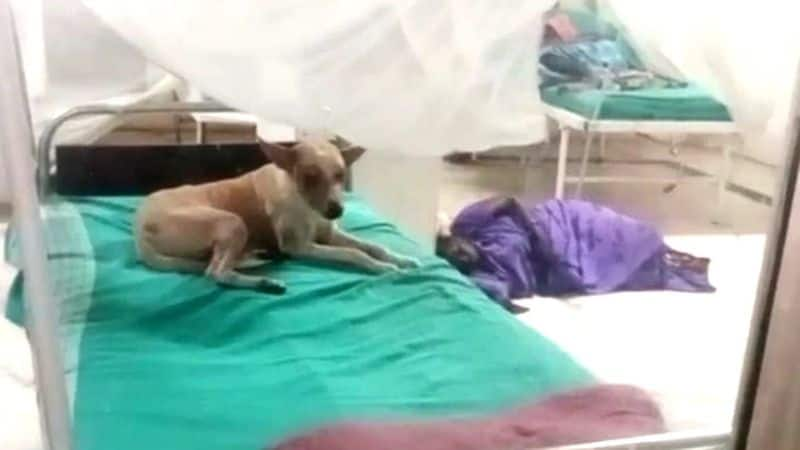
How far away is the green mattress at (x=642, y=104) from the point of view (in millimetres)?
1936

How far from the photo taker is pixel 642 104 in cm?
241

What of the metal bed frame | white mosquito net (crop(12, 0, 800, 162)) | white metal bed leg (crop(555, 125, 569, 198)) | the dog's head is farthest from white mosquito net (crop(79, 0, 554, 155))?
white metal bed leg (crop(555, 125, 569, 198))

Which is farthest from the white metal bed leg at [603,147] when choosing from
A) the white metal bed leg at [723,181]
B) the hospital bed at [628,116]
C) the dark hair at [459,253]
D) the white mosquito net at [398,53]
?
the white mosquito net at [398,53]

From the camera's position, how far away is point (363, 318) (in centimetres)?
187

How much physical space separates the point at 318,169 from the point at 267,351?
0.50m

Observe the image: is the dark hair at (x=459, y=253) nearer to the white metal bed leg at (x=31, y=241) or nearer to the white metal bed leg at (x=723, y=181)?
the white metal bed leg at (x=723, y=181)

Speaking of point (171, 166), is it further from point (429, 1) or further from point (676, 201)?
point (676, 201)

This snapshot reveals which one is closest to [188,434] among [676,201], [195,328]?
[195,328]

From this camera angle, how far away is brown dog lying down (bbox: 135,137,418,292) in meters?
2.04

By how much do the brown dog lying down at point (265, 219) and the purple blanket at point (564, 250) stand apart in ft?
1.68

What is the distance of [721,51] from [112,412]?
1049 millimetres

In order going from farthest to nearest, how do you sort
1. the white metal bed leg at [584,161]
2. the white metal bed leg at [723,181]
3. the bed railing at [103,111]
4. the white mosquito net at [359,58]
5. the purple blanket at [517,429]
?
the white metal bed leg at [584,161], the white metal bed leg at [723,181], the bed railing at [103,111], the purple blanket at [517,429], the white mosquito net at [359,58]

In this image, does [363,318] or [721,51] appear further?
[363,318]

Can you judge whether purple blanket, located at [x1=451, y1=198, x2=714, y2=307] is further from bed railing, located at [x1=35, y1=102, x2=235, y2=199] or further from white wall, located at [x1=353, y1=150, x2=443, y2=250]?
bed railing, located at [x1=35, y1=102, x2=235, y2=199]
